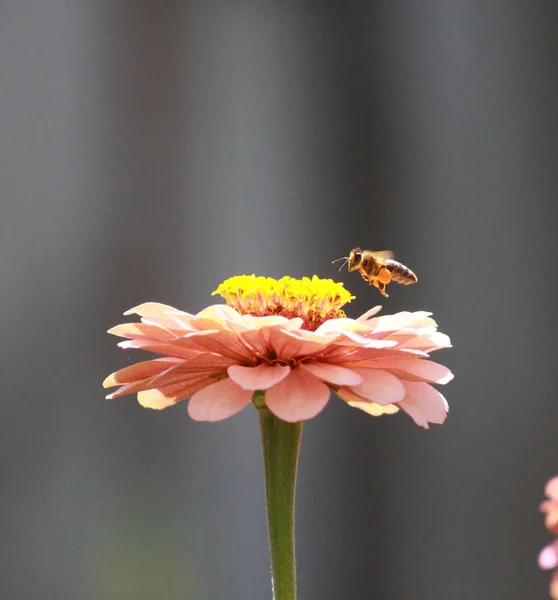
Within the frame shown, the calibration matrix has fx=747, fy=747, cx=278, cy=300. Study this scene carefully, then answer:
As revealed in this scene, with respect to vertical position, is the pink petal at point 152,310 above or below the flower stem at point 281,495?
above

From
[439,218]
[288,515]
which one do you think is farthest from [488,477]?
[288,515]

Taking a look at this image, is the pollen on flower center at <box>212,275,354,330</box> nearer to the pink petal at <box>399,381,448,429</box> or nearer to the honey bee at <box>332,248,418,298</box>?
the pink petal at <box>399,381,448,429</box>

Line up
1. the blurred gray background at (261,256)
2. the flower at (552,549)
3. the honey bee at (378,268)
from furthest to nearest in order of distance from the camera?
the blurred gray background at (261,256) < the honey bee at (378,268) < the flower at (552,549)

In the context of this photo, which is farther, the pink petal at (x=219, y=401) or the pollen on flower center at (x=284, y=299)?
the pollen on flower center at (x=284, y=299)

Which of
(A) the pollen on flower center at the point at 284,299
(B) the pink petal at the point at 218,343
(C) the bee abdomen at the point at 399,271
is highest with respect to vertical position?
(C) the bee abdomen at the point at 399,271

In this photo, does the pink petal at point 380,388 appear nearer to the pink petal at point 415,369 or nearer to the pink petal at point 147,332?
the pink petal at point 415,369

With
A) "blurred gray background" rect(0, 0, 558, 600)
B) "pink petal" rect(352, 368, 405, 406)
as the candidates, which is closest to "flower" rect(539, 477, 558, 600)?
"pink petal" rect(352, 368, 405, 406)

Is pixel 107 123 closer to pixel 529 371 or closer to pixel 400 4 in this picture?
pixel 400 4

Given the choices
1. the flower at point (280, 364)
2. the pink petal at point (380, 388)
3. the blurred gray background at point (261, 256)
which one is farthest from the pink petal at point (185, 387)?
the blurred gray background at point (261, 256)
